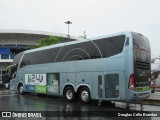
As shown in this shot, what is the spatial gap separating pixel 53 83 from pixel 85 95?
3.41 metres

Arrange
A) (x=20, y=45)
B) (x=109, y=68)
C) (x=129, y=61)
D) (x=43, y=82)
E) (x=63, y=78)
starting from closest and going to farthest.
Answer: (x=129, y=61) → (x=109, y=68) → (x=63, y=78) → (x=43, y=82) → (x=20, y=45)

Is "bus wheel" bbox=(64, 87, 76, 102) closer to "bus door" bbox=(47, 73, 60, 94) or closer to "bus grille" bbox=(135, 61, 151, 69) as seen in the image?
"bus door" bbox=(47, 73, 60, 94)

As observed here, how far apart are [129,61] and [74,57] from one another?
4.21m

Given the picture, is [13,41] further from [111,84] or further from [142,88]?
[142,88]

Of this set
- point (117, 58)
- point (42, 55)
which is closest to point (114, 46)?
point (117, 58)

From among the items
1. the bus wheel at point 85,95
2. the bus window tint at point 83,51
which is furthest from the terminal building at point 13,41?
the bus wheel at point 85,95

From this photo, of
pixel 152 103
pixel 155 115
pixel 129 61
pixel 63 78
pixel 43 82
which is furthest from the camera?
pixel 43 82

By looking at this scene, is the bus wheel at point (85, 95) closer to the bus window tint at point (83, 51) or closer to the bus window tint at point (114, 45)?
the bus window tint at point (83, 51)

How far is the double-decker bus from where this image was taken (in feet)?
42.0

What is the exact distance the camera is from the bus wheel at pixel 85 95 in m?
14.8

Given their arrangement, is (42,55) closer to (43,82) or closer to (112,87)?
(43,82)

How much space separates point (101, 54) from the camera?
1409 centimetres

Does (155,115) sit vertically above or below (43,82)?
below

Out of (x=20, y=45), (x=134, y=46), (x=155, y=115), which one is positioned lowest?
(x=155, y=115)
